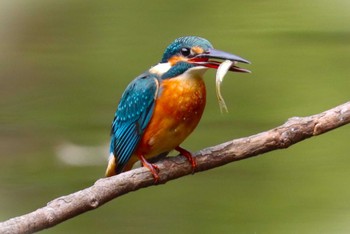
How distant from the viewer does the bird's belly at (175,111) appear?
1622 mm

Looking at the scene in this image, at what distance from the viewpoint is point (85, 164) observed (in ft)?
7.33

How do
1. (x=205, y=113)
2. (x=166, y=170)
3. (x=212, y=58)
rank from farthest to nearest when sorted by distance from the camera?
1. (x=205, y=113)
2. (x=166, y=170)
3. (x=212, y=58)

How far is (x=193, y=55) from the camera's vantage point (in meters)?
1.55

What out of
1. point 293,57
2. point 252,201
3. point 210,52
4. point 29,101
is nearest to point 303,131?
point 210,52

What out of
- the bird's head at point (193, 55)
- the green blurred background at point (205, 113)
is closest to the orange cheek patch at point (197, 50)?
the bird's head at point (193, 55)

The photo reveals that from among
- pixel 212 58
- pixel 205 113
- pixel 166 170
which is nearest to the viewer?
pixel 212 58

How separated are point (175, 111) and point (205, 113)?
27.7 inches

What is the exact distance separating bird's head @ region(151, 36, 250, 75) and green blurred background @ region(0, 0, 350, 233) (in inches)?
27.1

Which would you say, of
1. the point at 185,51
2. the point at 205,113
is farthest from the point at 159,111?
the point at 205,113

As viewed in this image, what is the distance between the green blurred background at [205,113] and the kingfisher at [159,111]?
1.83ft

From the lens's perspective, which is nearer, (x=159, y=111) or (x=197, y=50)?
(x=197, y=50)

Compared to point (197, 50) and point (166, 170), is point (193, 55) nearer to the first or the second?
point (197, 50)

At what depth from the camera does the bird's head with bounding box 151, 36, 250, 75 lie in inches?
59.6

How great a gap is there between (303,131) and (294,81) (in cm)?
88
